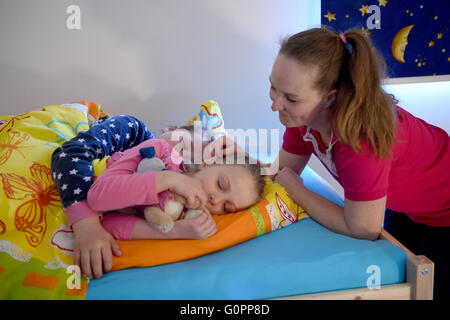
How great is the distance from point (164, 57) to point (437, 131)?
5.50 ft

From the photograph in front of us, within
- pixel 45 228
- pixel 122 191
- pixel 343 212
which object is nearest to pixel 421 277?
pixel 343 212

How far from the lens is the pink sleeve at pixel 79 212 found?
880 millimetres

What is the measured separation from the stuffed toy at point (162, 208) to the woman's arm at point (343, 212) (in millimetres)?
377

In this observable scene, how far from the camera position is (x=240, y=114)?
232 cm

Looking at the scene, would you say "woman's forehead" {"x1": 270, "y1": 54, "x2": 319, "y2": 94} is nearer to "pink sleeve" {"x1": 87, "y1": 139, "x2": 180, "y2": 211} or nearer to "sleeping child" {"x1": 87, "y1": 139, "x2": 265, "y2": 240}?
"sleeping child" {"x1": 87, "y1": 139, "x2": 265, "y2": 240}

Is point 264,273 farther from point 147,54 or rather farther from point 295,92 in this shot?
point 147,54

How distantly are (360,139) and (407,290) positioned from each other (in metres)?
0.43

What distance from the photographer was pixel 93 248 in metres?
0.81

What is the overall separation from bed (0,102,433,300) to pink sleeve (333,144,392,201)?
0.16 metres

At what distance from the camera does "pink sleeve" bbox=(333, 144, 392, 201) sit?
2.89 feet
